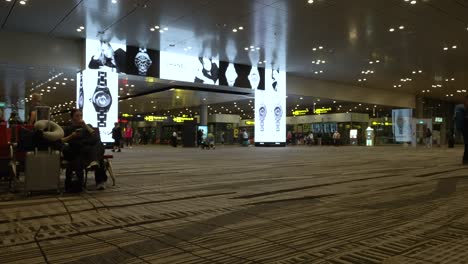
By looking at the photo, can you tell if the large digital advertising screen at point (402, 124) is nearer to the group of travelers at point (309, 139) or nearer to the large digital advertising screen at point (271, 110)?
the group of travelers at point (309, 139)

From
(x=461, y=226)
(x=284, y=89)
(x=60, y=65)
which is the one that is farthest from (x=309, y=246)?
(x=284, y=89)

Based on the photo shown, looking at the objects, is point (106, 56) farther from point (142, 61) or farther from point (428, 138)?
point (428, 138)

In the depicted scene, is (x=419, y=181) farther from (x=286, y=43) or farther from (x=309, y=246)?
(x=286, y=43)

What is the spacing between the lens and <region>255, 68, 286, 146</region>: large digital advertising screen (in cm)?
2638

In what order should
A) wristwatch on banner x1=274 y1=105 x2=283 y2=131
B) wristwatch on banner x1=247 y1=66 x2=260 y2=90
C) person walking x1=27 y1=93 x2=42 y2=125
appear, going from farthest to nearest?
wristwatch on banner x1=274 y1=105 x2=283 y2=131
wristwatch on banner x1=247 y1=66 x2=260 y2=90
person walking x1=27 y1=93 x2=42 y2=125

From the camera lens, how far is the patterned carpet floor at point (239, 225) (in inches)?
103

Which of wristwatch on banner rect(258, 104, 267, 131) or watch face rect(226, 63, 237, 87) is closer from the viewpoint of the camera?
watch face rect(226, 63, 237, 87)

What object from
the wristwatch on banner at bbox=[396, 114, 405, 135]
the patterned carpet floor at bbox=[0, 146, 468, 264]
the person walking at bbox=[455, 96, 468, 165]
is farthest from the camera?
the wristwatch on banner at bbox=[396, 114, 405, 135]

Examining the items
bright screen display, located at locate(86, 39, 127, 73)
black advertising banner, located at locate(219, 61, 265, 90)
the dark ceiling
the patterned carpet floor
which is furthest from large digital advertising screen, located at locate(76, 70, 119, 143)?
the patterned carpet floor

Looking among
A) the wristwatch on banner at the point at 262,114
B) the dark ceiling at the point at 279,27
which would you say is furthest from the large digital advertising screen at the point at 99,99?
the wristwatch on banner at the point at 262,114

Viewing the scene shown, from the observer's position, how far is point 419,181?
22.3 feet

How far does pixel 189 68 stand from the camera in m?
22.1

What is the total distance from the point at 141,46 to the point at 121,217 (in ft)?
57.6

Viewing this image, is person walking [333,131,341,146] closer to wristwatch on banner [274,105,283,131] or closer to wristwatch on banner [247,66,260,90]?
wristwatch on banner [274,105,283,131]
